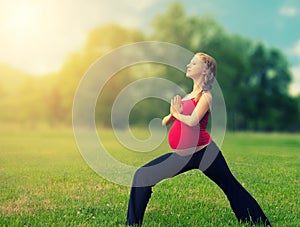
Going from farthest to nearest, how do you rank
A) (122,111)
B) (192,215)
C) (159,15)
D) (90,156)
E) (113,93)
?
(159,15) → (113,93) → (122,111) → (90,156) → (192,215)

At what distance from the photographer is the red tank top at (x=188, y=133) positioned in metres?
5.87

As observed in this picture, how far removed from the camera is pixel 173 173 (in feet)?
19.8

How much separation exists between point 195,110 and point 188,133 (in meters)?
0.31

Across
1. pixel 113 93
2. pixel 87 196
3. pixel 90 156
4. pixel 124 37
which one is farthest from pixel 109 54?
pixel 87 196

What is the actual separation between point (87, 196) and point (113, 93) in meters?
30.6

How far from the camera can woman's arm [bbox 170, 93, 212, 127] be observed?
5703 millimetres

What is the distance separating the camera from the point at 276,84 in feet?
170

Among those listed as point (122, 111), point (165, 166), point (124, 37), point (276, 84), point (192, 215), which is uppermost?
point (124, 37)

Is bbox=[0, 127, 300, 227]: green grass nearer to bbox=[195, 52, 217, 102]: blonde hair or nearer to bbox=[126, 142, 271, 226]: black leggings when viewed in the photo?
bbox=[126, 142, 271, 226]: black leggings

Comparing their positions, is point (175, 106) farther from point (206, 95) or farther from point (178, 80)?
point (178, 80)

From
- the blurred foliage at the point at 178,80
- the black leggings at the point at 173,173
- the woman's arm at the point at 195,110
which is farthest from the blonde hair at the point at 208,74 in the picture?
the blurred foliage at the point at 178,80

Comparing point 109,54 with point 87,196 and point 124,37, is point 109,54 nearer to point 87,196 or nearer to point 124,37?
point 124,37

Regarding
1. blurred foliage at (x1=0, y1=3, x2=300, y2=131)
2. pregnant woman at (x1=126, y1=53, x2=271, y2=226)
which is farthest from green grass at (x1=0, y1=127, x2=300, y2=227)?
blurred foliage at (x1=0, y1=3, x2=300, y2=131)

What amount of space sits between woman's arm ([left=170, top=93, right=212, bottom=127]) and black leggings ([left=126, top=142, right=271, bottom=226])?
0.47m
